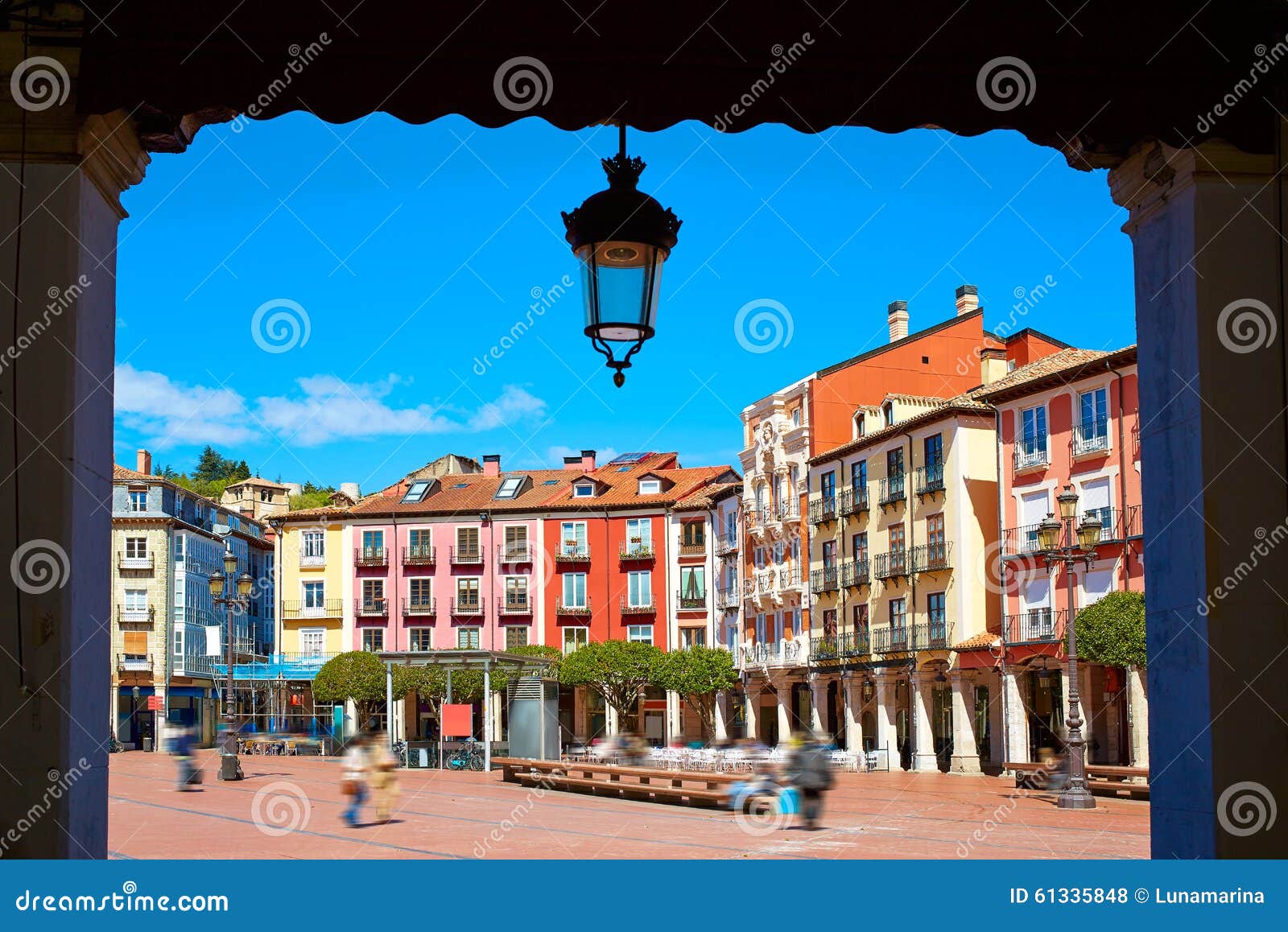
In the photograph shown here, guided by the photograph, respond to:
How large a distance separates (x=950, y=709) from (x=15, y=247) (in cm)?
4701

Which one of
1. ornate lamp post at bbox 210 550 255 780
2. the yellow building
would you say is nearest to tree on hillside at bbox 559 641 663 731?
the yellow building

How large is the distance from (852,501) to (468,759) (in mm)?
18155

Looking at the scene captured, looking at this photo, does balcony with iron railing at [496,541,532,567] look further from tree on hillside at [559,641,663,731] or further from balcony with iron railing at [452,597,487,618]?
tree on hillside at [559,641,663,731]

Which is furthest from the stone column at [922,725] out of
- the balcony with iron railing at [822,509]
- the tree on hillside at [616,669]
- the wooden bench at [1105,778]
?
the tree on hillside at [616,669]

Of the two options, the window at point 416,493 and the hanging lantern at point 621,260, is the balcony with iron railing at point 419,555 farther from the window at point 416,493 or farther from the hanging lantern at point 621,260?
the hanging lantern at point 621,260

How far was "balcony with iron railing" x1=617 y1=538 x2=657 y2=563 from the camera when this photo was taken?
69.2 meters

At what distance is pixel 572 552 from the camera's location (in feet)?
231

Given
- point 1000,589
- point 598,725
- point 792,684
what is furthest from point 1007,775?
point 598,725

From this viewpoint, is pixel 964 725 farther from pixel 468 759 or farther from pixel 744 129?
pixel 744 129

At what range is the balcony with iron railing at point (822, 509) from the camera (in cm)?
5531

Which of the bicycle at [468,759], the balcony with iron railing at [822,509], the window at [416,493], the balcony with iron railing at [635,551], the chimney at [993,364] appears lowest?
the bicycle at [468,759]

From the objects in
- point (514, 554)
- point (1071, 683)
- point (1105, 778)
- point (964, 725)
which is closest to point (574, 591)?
point (514, 554)

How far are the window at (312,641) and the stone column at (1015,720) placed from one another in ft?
128

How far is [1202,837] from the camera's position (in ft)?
15.4
